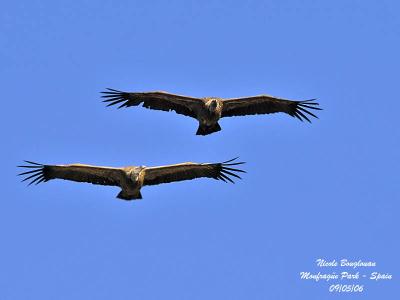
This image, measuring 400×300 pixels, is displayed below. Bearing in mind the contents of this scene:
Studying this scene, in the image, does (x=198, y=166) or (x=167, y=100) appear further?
(x=167, y=100)

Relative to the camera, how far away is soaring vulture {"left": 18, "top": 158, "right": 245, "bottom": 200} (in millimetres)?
26219

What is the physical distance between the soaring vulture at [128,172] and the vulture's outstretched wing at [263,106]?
2.43 metres

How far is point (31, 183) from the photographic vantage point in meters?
26.5

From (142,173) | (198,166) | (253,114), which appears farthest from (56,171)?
(253,114)

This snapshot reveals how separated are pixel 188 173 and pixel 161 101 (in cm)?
306

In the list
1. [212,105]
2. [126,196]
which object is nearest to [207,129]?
[212,105]

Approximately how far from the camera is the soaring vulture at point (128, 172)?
2622 cm

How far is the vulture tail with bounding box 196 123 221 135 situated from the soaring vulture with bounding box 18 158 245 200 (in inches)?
50.9

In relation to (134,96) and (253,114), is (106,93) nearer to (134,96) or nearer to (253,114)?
(134,96)

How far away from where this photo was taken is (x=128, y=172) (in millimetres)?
26094

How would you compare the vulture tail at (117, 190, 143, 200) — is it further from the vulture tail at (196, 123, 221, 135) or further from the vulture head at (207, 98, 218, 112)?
the vulture head at (207, 98, 218, 112)

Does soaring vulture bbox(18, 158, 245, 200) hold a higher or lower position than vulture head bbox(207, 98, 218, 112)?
lower

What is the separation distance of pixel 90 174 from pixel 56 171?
104cm

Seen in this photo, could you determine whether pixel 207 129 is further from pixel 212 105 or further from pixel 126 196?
pixel 126 196
